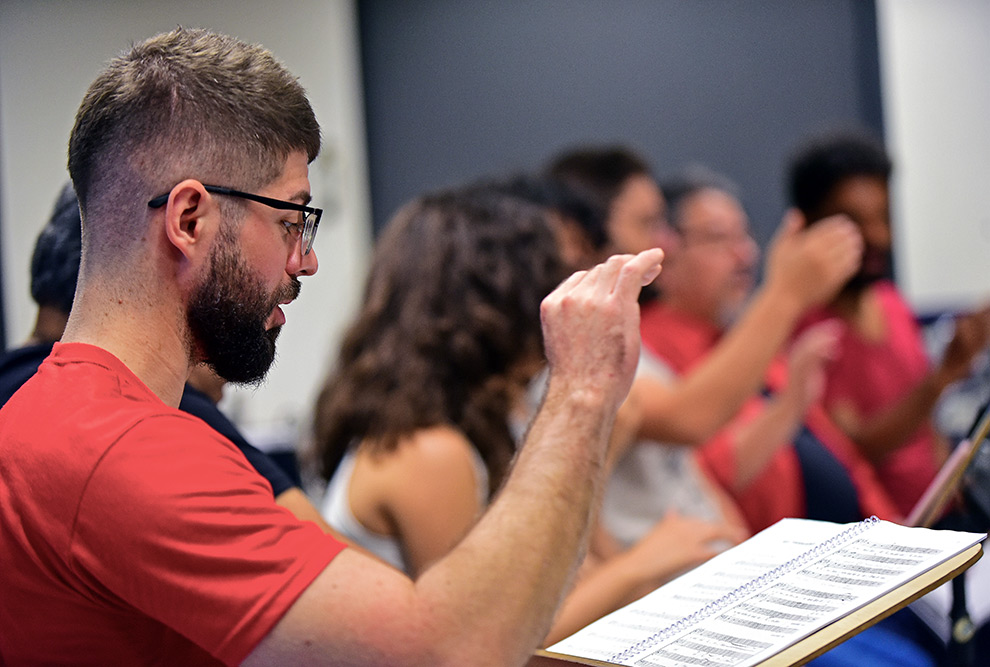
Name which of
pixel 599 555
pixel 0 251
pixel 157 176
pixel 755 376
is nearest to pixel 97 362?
pixel 157 176

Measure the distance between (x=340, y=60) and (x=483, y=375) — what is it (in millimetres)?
2588

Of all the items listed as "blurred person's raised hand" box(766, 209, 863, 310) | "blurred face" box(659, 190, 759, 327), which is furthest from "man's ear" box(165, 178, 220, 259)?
"blurred face" box(659, 190, 759, 327)

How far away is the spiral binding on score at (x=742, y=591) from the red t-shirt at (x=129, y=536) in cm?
28

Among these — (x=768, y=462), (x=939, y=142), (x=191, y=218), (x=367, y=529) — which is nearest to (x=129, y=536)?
(x=191, y=218)

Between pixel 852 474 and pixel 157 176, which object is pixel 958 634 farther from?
pixel 852 474

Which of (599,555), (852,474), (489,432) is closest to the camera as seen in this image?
(489,432)

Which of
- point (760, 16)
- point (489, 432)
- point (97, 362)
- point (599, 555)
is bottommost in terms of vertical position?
point (599, 555)

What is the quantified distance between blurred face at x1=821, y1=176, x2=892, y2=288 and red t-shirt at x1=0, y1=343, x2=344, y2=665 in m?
2.30

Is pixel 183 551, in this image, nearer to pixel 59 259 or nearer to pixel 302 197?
pixel 302 197

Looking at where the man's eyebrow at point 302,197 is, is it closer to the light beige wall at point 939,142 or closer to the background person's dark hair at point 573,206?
the background person's dark hair at point 573,206

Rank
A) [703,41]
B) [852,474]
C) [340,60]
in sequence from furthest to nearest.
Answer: [703,41] < [340,60] < [852,474]

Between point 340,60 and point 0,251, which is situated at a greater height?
point 340,60

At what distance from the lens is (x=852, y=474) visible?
94.7 inches

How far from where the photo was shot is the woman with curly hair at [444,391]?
1459mm
